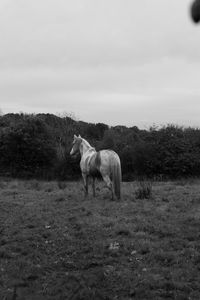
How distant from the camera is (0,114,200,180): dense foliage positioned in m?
30.2

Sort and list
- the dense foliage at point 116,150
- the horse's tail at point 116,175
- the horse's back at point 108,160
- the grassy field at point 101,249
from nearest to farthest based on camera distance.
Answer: the grassy field at point 101,249 < the horse's tail at point 116,175 < the horse's back at point 108,160 < the dense foliage at point 116,150

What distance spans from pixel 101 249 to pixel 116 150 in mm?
23069

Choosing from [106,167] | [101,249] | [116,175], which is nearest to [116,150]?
[106,167]

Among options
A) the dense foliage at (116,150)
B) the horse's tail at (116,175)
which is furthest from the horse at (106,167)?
the dense foliage at (116,150)

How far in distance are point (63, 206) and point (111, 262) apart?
718cm

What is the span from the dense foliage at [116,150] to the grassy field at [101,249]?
13935 millimetres

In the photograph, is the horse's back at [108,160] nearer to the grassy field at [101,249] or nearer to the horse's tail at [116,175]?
the horse's tail at [116,175]

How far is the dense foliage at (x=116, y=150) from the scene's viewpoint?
30234mm

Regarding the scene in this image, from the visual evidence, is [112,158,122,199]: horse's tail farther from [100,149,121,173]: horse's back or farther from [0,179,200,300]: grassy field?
[0,179,200,300]: grassy field

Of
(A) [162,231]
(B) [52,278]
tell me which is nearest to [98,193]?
(A) [162,231]

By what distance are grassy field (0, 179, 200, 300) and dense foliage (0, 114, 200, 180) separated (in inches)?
549

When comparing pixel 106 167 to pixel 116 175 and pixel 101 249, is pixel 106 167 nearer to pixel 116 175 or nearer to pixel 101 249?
pixel 116 175

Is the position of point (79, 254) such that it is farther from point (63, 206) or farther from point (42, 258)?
point (63, 206)

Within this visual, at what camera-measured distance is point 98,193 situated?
19.4 m
